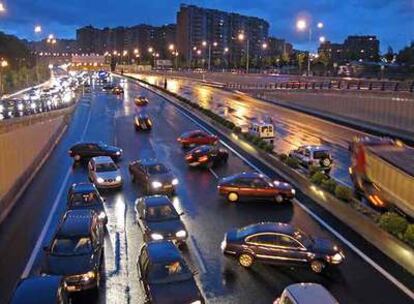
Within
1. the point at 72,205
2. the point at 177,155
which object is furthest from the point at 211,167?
the point at 72,205

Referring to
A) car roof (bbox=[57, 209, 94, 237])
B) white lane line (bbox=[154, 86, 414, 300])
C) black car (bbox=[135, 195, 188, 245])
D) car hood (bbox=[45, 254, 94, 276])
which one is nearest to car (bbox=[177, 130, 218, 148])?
white lane line (bbox=[154, 86, 414, 300])

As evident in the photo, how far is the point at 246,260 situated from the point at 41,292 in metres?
7.17

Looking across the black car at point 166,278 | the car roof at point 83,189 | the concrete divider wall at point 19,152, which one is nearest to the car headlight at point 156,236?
the black car at point 166,278

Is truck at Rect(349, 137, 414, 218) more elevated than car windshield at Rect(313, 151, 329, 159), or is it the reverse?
truck at Rect(349, 137, 414, 218)

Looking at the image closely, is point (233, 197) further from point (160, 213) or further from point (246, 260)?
point (246, 260)

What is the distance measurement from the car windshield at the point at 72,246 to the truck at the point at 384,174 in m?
12.6

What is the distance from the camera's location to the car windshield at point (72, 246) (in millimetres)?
17172

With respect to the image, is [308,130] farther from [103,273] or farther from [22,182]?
[103,273]

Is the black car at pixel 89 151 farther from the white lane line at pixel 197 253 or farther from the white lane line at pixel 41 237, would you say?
the white lane line at pixel 197 253

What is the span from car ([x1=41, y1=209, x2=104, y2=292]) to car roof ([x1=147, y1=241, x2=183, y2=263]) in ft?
5.79

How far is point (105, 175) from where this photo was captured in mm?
29656

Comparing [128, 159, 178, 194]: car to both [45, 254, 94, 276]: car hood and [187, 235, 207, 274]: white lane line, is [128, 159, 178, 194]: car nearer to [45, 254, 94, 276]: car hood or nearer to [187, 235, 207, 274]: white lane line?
[187, 235, 207, 274]: white lane line

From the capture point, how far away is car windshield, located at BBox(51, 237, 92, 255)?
17.2 meters

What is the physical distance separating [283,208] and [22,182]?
13.8 meters
